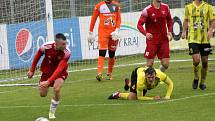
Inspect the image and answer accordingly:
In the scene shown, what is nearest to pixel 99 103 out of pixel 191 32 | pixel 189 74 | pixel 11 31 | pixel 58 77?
pixel 58 77

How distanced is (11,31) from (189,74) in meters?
7.13

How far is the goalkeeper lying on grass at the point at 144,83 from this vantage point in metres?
13.3

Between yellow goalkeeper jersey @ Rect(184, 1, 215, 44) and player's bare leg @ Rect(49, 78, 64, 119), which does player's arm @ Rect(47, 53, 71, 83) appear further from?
yellow goalkeeper jersey @ Rect(184, 1, 215, 44)

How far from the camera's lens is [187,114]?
37.6ft

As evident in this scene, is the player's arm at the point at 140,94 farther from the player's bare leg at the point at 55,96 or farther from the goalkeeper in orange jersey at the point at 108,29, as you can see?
the goalkeeper in orange jersey at the point at 108,29

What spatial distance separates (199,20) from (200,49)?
658 mm

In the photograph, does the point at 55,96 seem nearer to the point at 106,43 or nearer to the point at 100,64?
the point at 100,64

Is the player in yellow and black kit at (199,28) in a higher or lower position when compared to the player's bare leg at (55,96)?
higher

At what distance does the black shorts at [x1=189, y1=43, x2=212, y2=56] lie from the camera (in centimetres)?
1504

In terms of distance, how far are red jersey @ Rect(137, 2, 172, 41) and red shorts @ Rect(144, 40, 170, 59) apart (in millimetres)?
257

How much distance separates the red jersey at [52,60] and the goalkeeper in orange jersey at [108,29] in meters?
6.28

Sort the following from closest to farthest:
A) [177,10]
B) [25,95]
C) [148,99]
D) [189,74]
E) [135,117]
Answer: [135,117], [148,99], [25,95], [189,74], [177,10]

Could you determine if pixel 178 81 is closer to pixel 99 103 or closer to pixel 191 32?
pixel 191 32

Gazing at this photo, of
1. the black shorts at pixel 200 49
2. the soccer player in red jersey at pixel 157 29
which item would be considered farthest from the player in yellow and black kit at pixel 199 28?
the soccer player in red jersey at pixel 157 29
